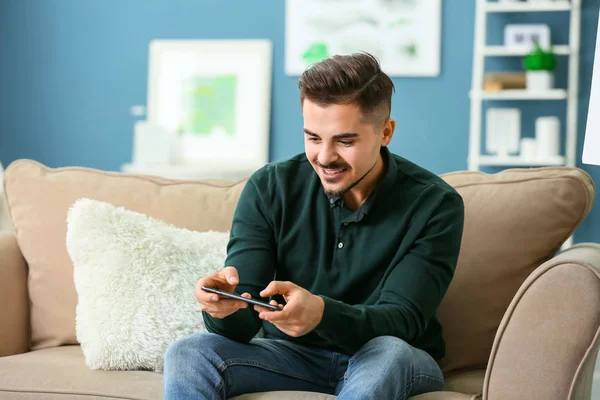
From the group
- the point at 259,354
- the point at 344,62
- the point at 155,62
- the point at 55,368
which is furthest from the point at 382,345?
the point at 155,62

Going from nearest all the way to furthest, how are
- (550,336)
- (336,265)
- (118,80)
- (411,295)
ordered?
(550,336)
(411,295)
(336,265)
(118,80)

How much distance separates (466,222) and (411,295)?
0.39m

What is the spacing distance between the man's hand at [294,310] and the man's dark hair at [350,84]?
410 mm

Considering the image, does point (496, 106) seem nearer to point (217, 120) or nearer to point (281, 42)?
point (281, 42)

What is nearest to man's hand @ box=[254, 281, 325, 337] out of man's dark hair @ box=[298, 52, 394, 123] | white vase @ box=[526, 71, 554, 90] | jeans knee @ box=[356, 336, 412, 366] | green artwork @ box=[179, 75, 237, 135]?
jeans knee @ box=[356, 336, 412, 366]

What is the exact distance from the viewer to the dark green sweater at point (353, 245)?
5.33ft

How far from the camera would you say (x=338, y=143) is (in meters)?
1.63

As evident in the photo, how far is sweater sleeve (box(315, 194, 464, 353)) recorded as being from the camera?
150cm

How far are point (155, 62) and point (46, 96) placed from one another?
78cm

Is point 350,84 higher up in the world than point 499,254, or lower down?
higher up

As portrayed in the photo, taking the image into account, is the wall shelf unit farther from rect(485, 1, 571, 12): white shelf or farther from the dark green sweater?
the dark green sweater

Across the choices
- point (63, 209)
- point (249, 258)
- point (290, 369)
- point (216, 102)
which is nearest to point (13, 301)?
point (63, 209)

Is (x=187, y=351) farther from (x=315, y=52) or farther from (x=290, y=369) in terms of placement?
(x=315, y=52)

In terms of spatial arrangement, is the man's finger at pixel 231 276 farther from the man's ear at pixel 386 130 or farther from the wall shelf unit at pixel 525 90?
the wall shelf unit at pixel 525 90
